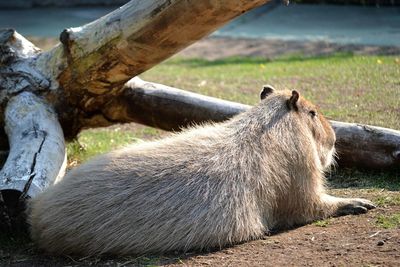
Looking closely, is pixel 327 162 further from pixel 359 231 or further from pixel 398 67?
pixel 398 67

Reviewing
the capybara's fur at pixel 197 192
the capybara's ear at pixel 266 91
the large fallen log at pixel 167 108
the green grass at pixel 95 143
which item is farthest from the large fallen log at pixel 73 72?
the capybara's ear at pixel 266 91

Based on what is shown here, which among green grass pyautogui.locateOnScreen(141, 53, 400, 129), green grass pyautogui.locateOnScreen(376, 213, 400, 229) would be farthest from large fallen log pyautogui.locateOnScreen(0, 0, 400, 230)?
green grass pyautogui.locateOnScreen(141, 53, 400, 129)

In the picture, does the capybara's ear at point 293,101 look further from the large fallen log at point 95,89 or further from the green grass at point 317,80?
the green grass at point 317,80

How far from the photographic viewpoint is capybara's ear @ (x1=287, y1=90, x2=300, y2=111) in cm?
454

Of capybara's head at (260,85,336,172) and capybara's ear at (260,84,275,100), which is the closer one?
capybara's head at (260,85,336,172)

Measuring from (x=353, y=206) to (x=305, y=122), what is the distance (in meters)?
0.58

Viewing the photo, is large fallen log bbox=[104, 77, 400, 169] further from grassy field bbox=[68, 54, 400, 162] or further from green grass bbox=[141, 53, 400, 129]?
green grass bbox=[141, 53, 400, 129]

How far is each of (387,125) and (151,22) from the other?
2366 mm

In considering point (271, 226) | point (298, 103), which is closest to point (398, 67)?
point (298, 103)

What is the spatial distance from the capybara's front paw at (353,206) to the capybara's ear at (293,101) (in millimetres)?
633

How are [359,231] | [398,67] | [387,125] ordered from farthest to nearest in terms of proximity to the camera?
1. [398,67]
2. [387,125]
3. [359,231]

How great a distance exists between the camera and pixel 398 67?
8.02 m

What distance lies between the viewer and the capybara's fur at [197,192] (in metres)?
3.93

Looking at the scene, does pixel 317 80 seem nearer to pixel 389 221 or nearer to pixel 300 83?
pixel 300 83
